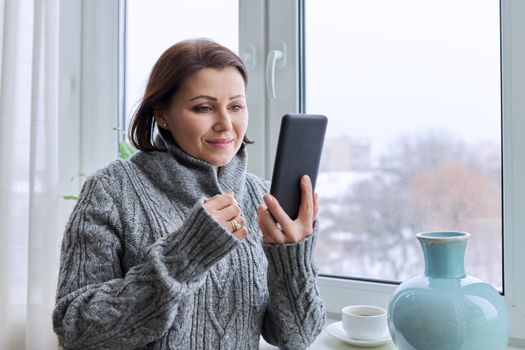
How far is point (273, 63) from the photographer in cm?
146

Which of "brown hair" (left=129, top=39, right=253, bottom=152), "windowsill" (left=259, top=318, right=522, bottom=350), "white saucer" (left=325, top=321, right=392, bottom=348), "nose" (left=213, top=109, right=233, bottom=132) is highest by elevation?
"brown hair" (left=129, top=39, right=253, bottom=152)

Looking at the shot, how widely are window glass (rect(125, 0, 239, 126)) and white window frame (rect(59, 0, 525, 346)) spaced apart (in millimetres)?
46

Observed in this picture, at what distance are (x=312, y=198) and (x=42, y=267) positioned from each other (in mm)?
687

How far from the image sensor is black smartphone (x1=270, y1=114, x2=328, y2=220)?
36.8 inches

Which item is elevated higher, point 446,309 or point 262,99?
point 262,99

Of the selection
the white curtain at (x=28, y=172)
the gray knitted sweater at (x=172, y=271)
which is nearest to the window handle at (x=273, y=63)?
the gray knitted sweater at (x=172, y=271)

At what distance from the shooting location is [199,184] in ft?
3.39

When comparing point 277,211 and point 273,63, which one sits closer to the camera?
point 277,211

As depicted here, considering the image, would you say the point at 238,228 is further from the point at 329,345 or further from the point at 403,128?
the point at 403,128

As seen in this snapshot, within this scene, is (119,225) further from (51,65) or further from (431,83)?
(431,83)

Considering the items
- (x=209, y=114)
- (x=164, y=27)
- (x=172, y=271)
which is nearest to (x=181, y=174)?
(x=209, y=114)

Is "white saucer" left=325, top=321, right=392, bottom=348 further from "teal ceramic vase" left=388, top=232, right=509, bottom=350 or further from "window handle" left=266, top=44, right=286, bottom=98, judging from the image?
"window handle" left=266, top=44, right=286, bottom=98

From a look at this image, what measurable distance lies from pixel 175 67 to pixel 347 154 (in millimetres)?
561

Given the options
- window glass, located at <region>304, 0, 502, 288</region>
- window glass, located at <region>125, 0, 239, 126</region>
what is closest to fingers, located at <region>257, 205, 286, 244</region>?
window glass, located at <region>304, 0, 502, 288</region>
